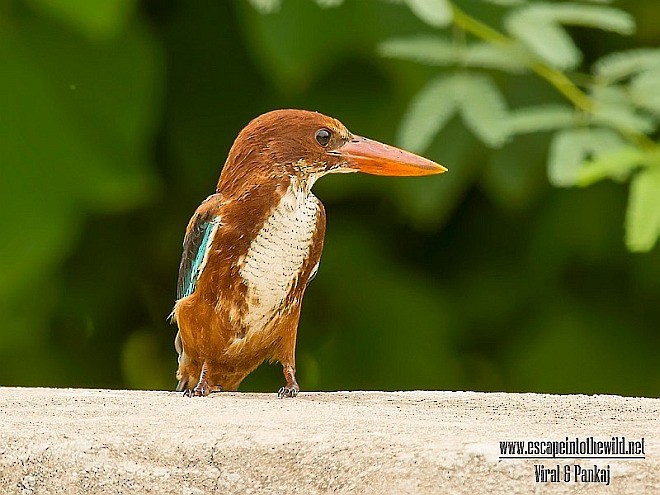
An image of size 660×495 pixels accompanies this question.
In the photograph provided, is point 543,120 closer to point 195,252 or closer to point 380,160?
point 380,160

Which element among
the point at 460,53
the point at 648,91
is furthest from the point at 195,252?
the point at 648,91

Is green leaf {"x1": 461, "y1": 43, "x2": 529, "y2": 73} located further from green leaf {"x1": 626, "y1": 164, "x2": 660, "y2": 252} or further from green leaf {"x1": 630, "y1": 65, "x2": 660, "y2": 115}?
green leaf {"x1": 626, "y1": 164, "x2": 660, "y2": 252}

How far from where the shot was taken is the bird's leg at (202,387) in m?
2.10

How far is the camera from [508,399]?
6.99 feet

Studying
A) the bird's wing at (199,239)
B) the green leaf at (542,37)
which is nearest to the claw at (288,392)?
the bird's wing at (199,239)

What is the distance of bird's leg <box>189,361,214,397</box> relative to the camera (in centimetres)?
210

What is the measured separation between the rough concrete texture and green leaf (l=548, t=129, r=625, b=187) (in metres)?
0.58

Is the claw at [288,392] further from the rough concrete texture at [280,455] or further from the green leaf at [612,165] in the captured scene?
the green leaf at [612,165]

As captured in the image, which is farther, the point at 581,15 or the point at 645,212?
the point at 581,15

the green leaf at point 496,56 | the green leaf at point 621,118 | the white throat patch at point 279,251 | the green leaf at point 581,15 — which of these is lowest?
the white throat patch at point 279,251

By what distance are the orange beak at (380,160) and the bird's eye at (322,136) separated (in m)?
0.02

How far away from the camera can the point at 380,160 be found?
6.75ft

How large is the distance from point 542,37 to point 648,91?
0.22 metres

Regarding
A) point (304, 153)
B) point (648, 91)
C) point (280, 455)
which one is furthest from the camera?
point (648, 91)
